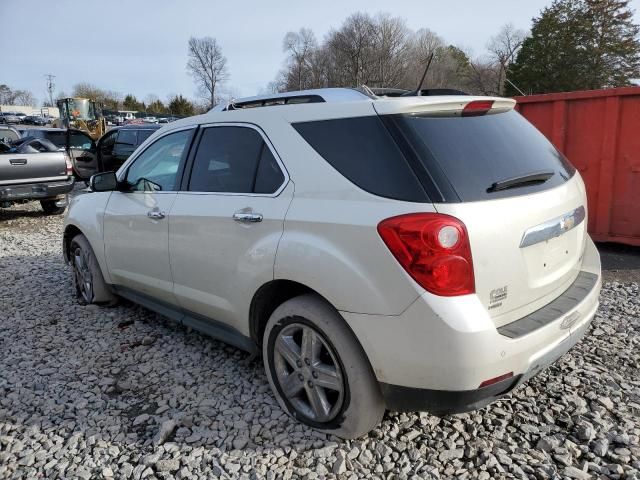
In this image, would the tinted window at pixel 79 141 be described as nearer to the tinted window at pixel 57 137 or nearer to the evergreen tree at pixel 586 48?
the tinted window at pixel 57 137

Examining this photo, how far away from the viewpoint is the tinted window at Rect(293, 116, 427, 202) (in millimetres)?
2143

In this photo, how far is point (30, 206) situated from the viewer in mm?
11750

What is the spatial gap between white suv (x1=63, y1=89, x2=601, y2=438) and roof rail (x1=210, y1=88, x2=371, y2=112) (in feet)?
0.06

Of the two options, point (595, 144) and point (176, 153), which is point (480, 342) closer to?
point (176, 153)

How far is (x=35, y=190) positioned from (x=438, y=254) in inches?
377

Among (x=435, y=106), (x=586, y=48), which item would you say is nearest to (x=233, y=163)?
(x=435, y=106)

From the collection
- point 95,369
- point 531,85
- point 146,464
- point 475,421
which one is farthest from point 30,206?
point 531,85

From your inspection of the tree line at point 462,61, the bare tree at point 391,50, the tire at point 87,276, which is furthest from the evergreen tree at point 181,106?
the tire at point 87,276

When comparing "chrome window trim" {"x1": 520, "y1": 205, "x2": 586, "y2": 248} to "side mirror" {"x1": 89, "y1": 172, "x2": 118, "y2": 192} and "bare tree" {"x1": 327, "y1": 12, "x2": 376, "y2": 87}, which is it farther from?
"bare tree" {"x1": 327, "y1": 12, "x2": 376, "y2": 87}

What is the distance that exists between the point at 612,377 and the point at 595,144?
4.11m

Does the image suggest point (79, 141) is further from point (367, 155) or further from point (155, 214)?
point (367, 155)

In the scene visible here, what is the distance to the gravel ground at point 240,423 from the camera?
239cm

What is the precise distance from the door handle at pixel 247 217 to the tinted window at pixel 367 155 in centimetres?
49

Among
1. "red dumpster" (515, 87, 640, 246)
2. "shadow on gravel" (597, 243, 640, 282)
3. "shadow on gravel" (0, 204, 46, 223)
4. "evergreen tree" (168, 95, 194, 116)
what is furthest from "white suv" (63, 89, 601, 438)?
"evergreen tree" (168, 95, 194, 116)
